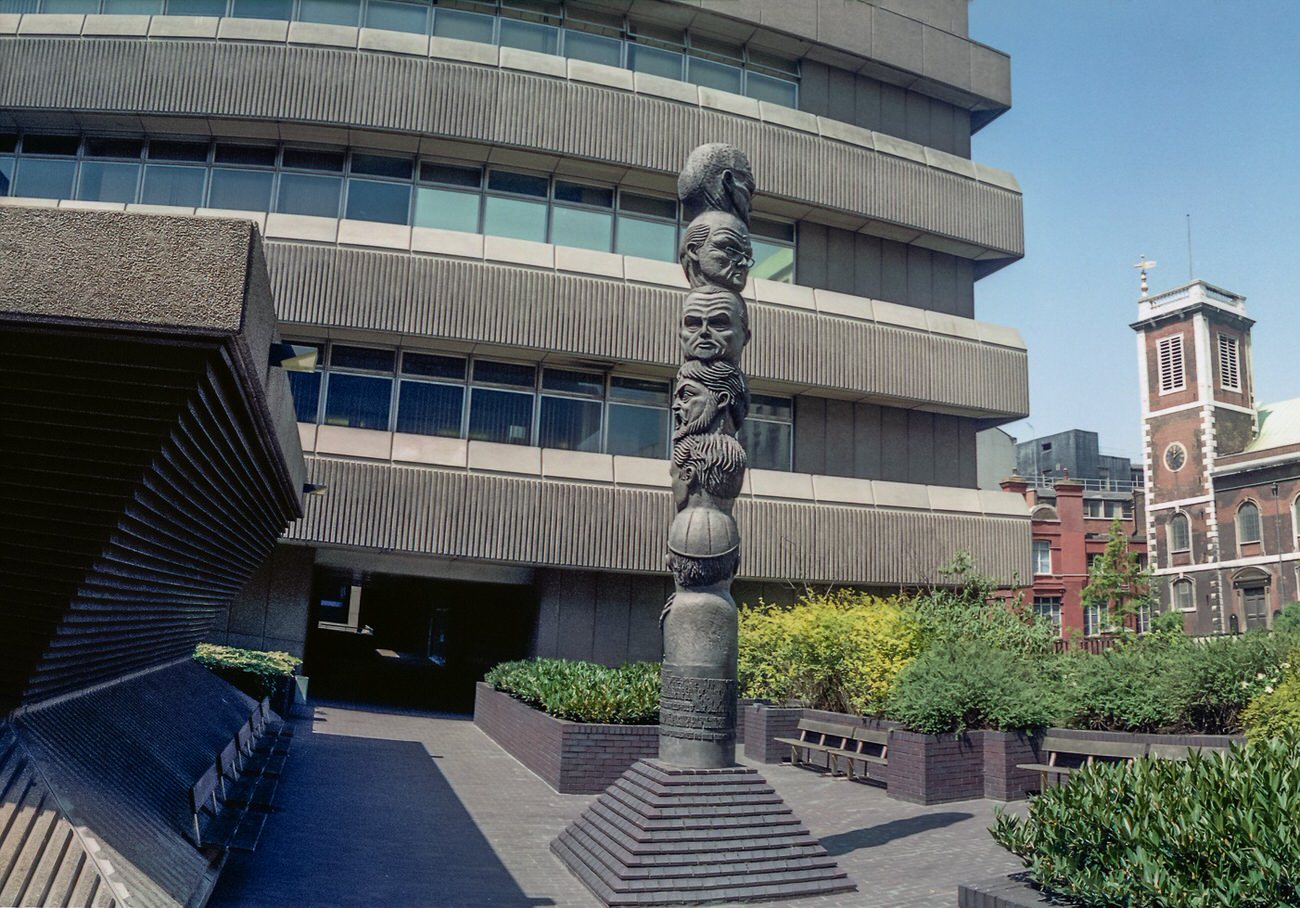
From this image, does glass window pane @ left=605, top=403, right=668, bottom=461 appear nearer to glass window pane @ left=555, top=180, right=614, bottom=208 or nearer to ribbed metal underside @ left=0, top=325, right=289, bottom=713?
glass window pane @ left=555, top=180, right=614, bottom=208

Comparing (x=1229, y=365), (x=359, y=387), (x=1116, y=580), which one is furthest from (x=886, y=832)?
(x=1229, y=365)

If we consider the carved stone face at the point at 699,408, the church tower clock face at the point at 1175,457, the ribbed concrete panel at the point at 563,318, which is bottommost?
the carved stone face at the point at 699,408

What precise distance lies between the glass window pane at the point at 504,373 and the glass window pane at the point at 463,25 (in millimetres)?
7661

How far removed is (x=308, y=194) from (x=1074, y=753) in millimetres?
18768

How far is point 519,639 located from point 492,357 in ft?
24.7

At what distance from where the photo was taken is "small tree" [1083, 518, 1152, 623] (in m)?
51.2

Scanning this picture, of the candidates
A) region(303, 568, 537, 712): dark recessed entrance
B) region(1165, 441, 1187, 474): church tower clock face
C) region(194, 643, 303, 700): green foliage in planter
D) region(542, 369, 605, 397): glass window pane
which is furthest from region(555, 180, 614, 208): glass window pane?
region(1165, 441, 1187, 474): church tower clock face

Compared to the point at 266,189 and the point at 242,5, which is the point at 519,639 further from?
the point at 242,5

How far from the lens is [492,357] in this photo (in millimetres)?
22234

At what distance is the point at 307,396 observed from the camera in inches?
832

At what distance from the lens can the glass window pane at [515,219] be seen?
22484mm

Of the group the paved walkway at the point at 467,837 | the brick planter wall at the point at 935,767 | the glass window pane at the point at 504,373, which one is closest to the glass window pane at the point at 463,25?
the glass window pane at the point at 504,373

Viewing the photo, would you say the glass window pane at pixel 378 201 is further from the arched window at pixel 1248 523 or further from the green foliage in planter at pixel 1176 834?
the arched window at pixel 1248 523

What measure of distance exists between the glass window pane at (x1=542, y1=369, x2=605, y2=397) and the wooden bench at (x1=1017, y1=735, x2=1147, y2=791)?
12.9m
